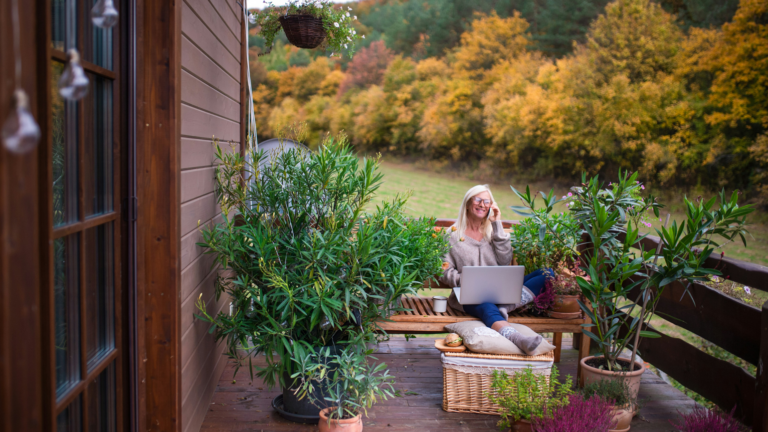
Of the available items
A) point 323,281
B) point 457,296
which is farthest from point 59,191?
point 457,296

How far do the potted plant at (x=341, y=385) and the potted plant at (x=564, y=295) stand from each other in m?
1.36

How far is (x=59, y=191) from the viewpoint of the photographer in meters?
1.31

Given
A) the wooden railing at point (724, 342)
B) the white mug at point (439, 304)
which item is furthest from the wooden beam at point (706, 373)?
the white mug at point (439, 304)

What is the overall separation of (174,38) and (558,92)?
531 inches

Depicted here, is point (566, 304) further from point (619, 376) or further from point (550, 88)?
point (550, 88)

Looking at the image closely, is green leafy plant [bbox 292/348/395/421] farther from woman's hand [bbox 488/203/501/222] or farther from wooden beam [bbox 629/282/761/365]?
wooden beam [bbox 629/282/761/365]

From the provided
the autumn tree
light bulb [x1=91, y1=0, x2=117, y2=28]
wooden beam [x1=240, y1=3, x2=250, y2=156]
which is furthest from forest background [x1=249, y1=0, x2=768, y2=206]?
light bulb [x1=91, y1=0, x2=117, y2=28]

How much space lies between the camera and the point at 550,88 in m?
14.3

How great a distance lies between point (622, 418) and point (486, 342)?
0.75 meters

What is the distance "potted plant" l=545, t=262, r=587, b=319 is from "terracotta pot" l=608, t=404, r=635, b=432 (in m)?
0.73

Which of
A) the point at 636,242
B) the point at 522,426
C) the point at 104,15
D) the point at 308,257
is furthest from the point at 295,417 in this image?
the point at 104,15

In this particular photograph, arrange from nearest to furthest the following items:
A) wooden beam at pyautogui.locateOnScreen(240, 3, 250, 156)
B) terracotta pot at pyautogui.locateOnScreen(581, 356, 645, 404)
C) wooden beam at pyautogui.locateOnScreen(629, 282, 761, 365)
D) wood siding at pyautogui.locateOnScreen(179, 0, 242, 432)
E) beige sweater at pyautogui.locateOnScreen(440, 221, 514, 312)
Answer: wood siding at pyautogui.locateOnScreen(179, 0, 242, 432), wooden beam at pyautogui.locateOnScreen(629, 282, 761, 365), terracotta pot at pyautogui.locateOnScreen(581, 356, 645, 404), beige sweater at pyautogui.locateOnScreen(440, 221, 514, 312), wooden beam at pyautogui.locateOnScreen(240, 3, 250, 156)

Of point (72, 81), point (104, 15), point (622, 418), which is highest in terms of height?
point (104, 15)

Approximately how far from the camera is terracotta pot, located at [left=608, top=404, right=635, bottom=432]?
2.68 meters
